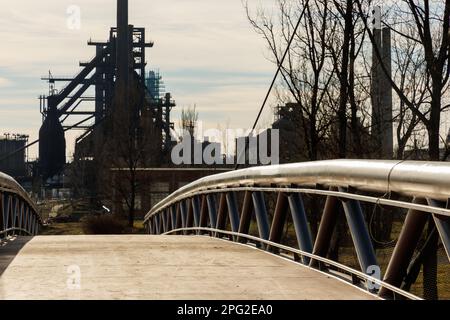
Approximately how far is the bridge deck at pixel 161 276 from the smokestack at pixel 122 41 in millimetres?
66543

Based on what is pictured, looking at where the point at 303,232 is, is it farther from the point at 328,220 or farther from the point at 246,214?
the point at 246,214

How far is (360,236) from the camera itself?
244 inches

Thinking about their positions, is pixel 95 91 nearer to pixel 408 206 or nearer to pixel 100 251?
pixel 100 251

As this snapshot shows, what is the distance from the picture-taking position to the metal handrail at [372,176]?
476 cm

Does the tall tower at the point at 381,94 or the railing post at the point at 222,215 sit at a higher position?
the tall tower at the point at 381,94

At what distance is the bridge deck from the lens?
6.21 m

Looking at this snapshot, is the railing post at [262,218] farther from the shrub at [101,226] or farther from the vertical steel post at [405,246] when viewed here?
the shrub at [101,226]

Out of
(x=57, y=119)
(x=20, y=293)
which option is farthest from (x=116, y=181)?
(x=20, y=293)

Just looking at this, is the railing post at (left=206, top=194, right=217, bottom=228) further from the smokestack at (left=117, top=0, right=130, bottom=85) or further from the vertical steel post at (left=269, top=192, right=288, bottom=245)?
the smokestack at (left=117, top=0, right=130, bottom=85)

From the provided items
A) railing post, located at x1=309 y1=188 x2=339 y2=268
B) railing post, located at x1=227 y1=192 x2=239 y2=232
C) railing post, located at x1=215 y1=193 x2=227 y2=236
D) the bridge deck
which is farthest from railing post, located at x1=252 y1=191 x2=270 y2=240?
railing post, located at x1=215 y1=193 x2=227 y2=236

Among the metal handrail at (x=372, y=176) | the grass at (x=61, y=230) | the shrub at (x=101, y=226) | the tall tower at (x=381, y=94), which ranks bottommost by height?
the grass at (x=61, y=230)

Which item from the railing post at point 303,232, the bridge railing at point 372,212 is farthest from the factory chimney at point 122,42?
the railing post at point 303,232

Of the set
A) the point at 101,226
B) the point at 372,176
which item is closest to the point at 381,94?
the point at 372,176
